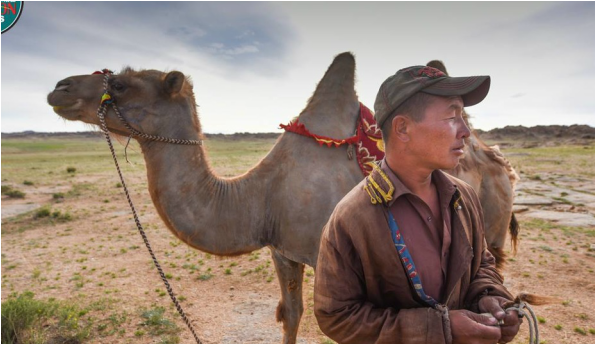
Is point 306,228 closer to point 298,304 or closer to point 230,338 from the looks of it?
point 298,304

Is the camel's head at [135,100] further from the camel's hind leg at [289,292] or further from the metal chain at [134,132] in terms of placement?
the camel's hind leg at [289,292]

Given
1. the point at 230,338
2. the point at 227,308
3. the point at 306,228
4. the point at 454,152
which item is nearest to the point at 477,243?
the point at 454,152

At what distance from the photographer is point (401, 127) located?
155cm

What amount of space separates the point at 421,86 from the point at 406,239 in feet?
2.10

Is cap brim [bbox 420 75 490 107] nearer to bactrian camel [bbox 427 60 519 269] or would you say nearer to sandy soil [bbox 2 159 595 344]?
bactrian camel [bbox 427 60 519 269]

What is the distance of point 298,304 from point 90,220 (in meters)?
12.0

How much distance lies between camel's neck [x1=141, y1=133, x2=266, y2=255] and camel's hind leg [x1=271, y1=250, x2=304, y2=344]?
1.88 feet

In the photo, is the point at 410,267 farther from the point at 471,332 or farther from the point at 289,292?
the point at 289,292

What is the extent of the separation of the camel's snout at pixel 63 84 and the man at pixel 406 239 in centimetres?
312

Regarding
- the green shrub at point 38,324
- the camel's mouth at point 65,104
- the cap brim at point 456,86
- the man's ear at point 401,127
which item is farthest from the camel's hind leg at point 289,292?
the green shrub at point 38,324

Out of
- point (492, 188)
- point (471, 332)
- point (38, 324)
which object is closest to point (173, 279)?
point (38, 324)

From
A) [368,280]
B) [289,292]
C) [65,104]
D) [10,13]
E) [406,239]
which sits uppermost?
[10,13]

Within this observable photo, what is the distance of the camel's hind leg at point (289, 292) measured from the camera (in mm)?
4027

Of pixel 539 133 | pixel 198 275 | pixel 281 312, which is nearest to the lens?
pixel 281 312
